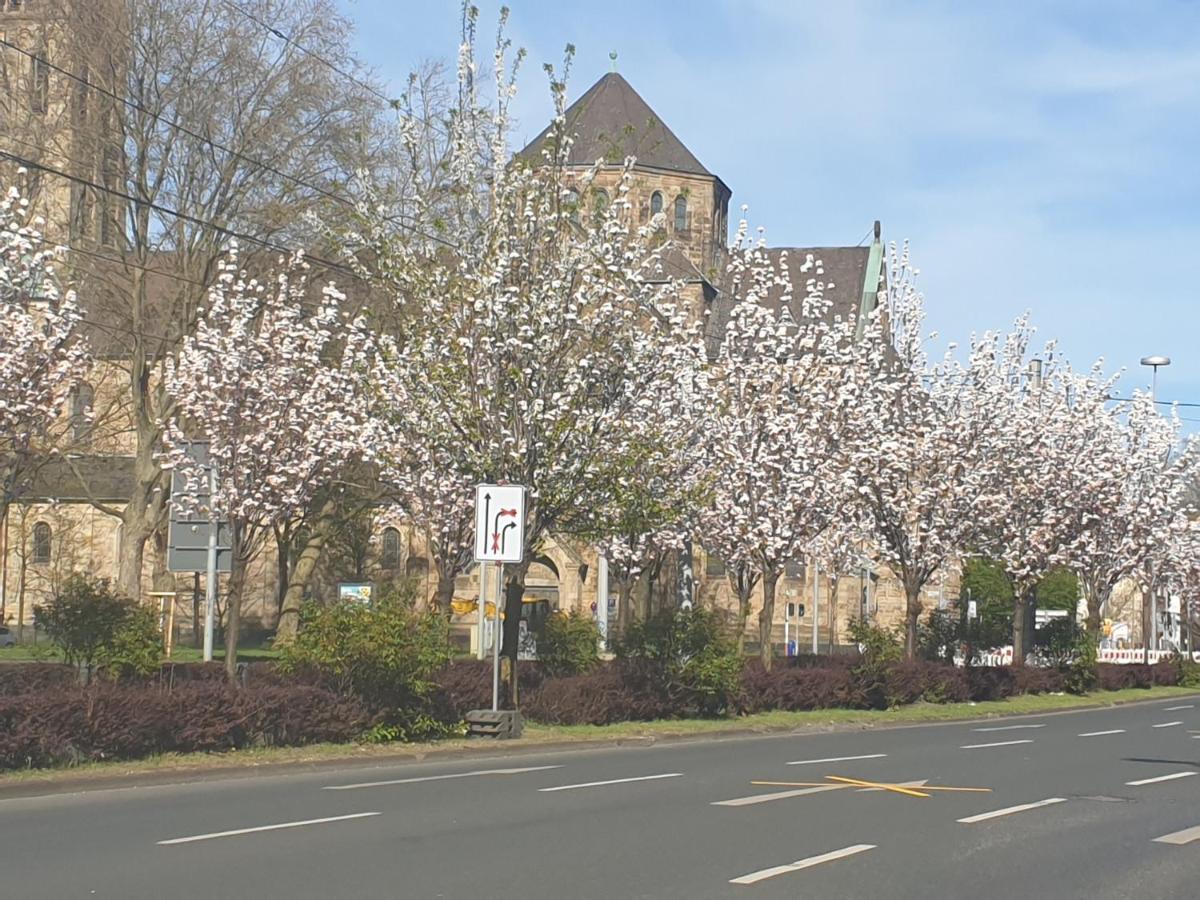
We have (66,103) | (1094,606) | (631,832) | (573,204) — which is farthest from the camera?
(1094,606)

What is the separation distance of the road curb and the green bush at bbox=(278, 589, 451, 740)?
66cm

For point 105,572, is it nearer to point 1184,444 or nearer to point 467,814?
point 1184,444

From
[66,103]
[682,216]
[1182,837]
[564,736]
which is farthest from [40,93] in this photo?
[682,216]

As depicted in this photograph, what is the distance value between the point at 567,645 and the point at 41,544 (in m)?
47.9

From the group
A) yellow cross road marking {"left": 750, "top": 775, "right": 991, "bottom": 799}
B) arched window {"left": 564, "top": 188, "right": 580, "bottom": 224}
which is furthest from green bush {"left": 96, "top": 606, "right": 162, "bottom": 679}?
arched window {"left": 564, "top": 188, "right": 580, "bottom": 224}

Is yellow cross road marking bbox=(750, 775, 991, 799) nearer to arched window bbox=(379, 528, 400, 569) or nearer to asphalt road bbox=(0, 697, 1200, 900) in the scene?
asphalt road bbox=(0, 697, 1200, 900)

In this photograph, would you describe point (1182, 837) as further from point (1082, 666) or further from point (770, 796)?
point (1082, 666)

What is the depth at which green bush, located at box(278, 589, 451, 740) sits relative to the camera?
65.6 ft

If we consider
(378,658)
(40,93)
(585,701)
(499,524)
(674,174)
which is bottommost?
(585,701)

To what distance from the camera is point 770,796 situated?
576 inches

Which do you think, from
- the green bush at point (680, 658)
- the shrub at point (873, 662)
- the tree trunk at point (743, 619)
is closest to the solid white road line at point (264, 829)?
the green bush at point (680, 658)

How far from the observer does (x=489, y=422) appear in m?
21.8

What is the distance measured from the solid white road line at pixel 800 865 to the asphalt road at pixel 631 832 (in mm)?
33

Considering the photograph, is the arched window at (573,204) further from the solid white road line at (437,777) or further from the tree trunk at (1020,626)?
the tree trunk at (1020,626)
